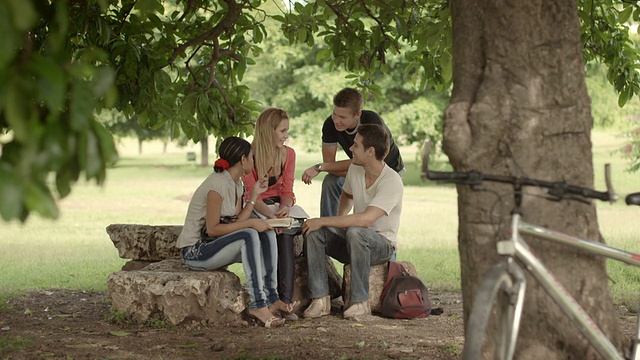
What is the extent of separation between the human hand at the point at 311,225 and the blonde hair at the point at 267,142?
0.66m

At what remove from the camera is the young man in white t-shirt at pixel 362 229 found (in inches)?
285

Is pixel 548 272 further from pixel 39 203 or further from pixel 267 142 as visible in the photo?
pixel 267 142

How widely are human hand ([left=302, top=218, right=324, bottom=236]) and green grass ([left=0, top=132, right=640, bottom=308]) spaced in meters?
1.70

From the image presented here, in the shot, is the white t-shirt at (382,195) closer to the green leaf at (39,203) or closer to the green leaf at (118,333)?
the green leaf at (118,333)

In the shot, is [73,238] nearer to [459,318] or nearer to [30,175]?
[459,318]

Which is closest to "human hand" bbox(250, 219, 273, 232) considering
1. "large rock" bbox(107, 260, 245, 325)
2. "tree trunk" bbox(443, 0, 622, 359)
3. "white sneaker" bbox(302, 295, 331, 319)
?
"large rock" bbox(107, 260, 245, 325)

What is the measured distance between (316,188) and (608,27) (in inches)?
877

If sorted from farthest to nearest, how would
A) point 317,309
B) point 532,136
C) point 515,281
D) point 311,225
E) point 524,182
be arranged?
point 317,309 → point 311,225 → point 532,136 → point 524,182 → point 515,281

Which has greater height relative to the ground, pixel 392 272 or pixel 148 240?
pixel 148 240

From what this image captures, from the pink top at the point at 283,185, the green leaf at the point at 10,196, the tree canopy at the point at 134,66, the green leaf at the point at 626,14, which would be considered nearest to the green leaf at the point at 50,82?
the tree canopy at the point at 134,66

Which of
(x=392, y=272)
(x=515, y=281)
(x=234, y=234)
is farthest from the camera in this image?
(x=392, y=272)

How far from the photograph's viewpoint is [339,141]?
830 centimetres

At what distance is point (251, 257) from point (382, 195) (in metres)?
1.21

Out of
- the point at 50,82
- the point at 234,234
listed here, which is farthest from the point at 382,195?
the point at 50,82
